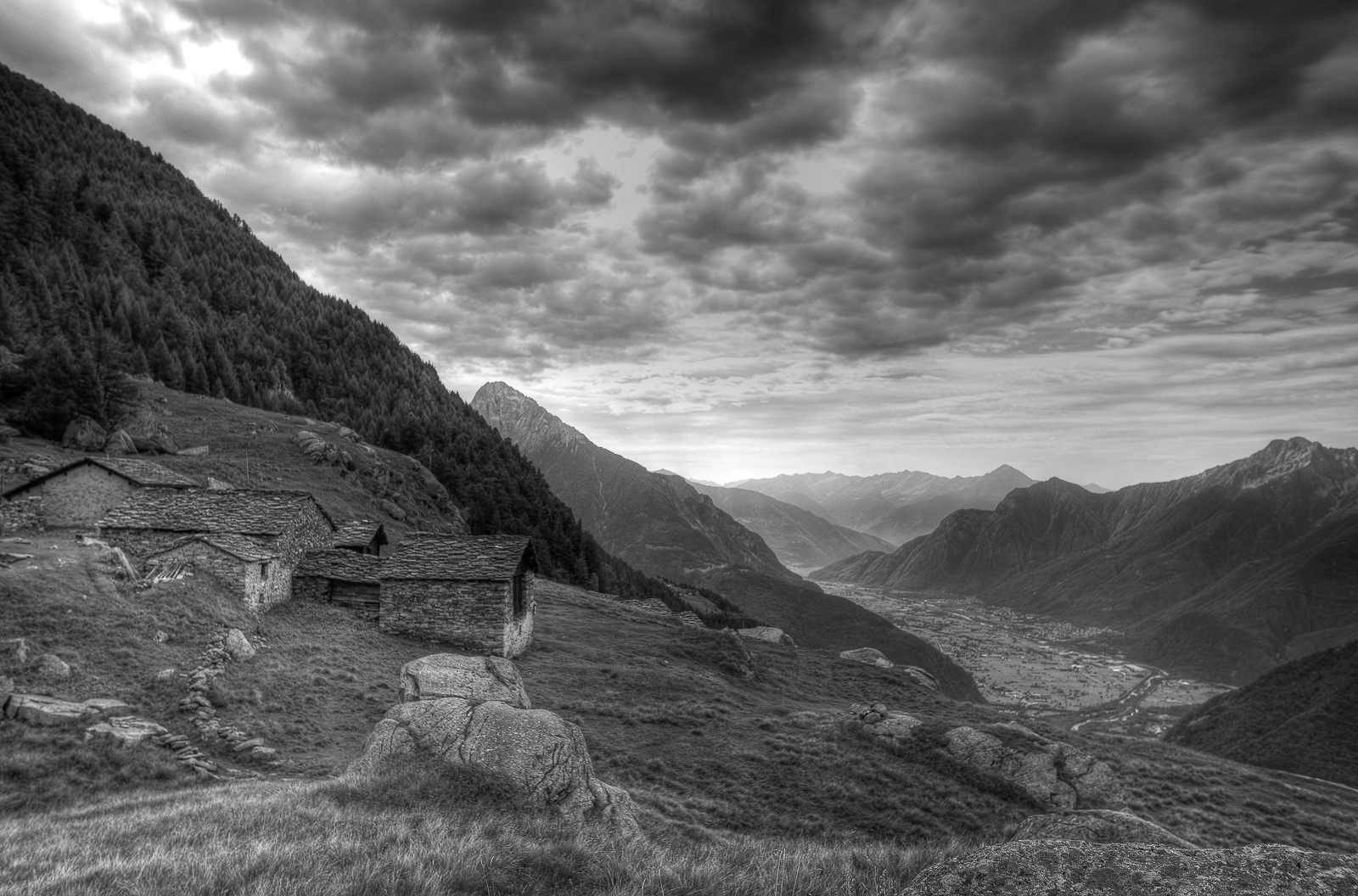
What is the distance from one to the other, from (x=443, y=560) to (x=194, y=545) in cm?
1259

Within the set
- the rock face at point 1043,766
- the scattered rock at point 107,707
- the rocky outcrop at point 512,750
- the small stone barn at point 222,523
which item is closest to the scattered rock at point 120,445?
the small stone barn at point 222,523

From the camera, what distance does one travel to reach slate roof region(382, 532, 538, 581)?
38531 millimetres

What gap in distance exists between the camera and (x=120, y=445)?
62250mm

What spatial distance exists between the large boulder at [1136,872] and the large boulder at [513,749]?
10214mm

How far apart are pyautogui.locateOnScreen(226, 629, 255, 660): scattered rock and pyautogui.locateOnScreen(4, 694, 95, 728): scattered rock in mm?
7424

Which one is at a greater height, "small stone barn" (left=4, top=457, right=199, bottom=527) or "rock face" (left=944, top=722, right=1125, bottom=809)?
"small stone barn" (left=4, top=457, right=199, bottom=527)

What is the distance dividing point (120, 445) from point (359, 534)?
33449mm

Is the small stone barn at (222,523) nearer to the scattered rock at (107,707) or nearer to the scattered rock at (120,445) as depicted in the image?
the scattered rock at (107,707)

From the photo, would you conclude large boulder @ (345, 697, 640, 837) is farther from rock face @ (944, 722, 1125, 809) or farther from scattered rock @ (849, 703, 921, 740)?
rock face @ (944, 722, 1125, 809)

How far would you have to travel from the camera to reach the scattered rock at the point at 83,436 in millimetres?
60500

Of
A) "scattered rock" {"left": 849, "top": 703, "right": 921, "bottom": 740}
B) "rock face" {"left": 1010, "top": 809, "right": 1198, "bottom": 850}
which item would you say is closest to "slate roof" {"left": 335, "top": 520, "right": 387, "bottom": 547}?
"scattered rock" {"left": 849, "top": 703, "right": 921, "bottom": 740}

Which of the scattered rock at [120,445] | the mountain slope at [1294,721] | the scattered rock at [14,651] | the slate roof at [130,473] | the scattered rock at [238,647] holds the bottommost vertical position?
the mountain slope at [1294,721]

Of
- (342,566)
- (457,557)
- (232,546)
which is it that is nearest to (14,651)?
(232,546)

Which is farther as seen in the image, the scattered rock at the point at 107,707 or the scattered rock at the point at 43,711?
the scattered rock at the point at 107,707
